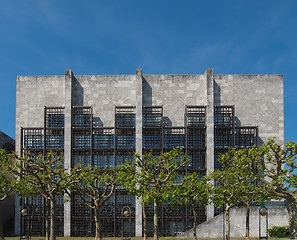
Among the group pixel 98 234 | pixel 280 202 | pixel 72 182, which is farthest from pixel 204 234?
pixel 72 182

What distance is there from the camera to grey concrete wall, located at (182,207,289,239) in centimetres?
4872

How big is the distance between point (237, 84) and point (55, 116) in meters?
28.4

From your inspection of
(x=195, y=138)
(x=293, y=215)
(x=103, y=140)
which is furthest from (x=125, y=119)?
(x=293, y=215)

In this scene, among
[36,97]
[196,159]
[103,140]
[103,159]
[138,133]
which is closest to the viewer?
[196,159]

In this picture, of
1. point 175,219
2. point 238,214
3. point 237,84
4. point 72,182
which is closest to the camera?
point 72,182

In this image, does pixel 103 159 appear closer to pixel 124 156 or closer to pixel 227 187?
pixel 124 156

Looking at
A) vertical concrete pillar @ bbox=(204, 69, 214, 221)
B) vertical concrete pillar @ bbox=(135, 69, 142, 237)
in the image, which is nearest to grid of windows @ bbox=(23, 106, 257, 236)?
vertical concrete pillar @ bbox=(135, 69, 142, 237)

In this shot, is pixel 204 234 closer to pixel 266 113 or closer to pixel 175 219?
pixel 175 219

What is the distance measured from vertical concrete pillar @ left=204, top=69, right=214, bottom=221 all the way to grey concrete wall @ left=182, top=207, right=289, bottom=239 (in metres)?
3.88

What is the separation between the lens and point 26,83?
5912cm

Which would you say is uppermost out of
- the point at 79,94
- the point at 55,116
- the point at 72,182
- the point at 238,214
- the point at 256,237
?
the point at 79,94

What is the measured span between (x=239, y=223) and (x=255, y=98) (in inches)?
769

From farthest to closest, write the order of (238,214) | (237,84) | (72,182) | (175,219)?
1. (237,84)
2. (175,219)
3. (238,214)
4. (72,182)

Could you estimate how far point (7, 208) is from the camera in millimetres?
61312
